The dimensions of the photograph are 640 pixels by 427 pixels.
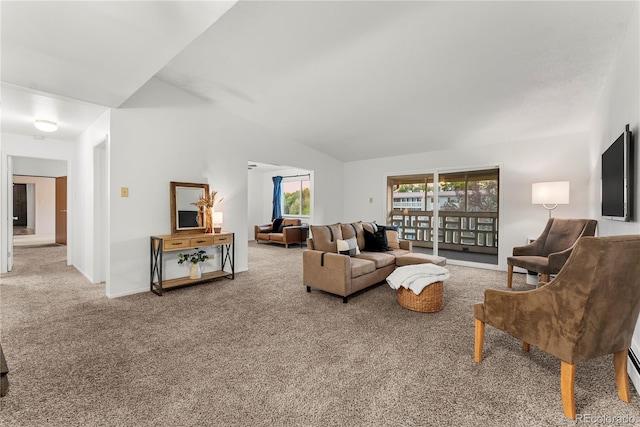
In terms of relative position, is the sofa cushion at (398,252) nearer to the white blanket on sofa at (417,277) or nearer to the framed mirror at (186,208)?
the white blanket on sofa at (417,277)

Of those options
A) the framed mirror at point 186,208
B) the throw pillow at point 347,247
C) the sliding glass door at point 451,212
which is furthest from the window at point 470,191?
the framed mirror at point 186,208

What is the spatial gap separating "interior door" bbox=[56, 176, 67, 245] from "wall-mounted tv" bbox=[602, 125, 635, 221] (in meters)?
10.2

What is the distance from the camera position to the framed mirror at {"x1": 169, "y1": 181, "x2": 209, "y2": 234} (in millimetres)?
4148

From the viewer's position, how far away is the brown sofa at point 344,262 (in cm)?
347

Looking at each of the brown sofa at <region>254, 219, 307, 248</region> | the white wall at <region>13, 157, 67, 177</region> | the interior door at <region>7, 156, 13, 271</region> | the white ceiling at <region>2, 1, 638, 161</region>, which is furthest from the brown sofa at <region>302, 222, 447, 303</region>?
the white wall at <region>13, 157, 67, 177</region>

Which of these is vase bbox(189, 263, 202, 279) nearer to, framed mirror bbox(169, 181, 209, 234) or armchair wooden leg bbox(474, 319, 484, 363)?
framed mirror bbox(169, 181, 209, 234)

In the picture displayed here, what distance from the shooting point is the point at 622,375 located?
5.77 ft

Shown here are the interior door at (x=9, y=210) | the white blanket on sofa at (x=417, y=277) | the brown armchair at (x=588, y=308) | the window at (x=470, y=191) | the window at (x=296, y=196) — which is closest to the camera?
the brown armchair at (x=588, y=308)

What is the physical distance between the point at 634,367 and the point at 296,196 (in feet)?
28.1

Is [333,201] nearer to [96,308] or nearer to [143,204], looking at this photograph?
[143,204]

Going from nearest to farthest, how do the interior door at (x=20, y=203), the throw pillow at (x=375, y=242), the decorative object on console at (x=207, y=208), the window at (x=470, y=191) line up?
the decorative object on console at (x=207, y=208) < the throw pillow at (x=375, y=242) < the window at (x=470, y=191) < the interior door at (x=20, y=203)

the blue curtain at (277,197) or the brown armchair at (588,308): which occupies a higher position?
the blue curtain at (277,197)

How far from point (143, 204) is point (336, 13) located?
3.33 meters

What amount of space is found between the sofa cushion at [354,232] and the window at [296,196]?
493 centimetres
